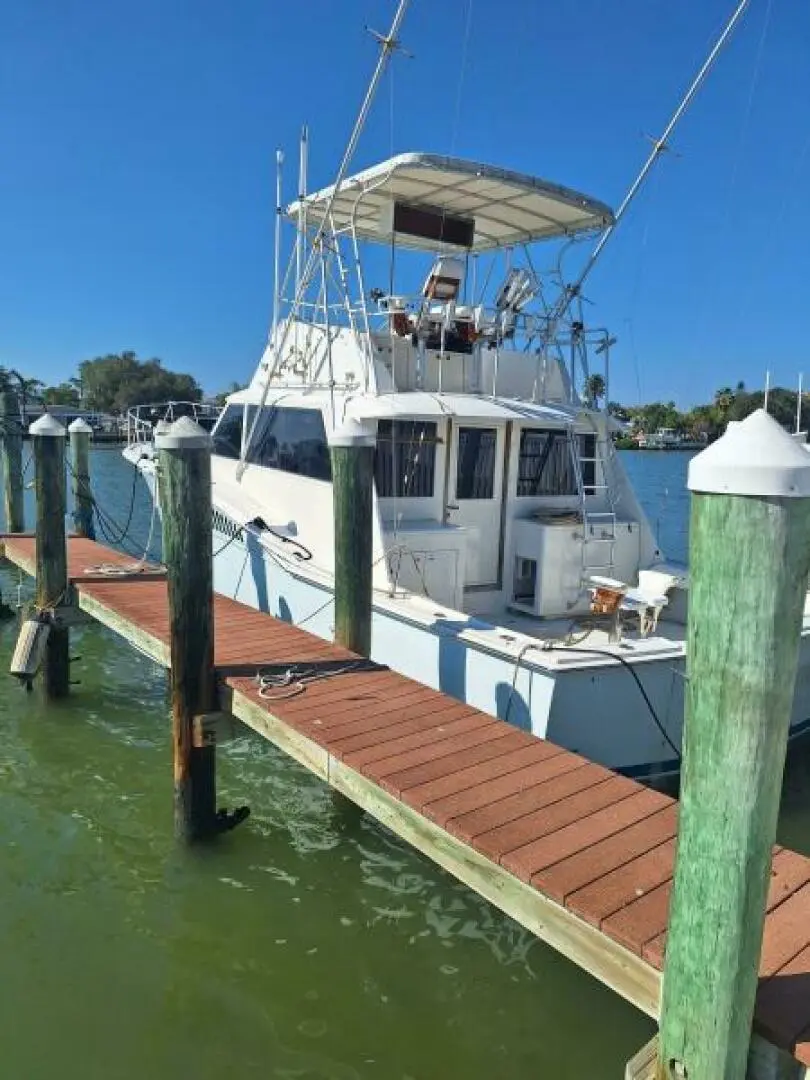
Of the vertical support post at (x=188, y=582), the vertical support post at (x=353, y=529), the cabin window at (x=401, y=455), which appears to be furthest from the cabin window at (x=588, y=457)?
the vertical support post at (x=188, y=582)

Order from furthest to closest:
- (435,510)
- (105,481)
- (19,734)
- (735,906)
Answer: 1. (105,481)
2. (435,510)
3. (19,734)
4. (735,906)

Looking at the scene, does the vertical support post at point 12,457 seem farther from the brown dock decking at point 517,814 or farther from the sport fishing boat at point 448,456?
the brown dock decking at point 517,814

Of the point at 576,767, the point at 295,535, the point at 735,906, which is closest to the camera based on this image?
the point at 735,906

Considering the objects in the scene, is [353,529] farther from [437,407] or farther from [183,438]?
[437,407]

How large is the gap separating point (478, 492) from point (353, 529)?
233 cm

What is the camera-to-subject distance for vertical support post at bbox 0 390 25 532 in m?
12.3

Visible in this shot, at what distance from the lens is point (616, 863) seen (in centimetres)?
340

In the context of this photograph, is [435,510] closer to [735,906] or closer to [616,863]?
[616,863]

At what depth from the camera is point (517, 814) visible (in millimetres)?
3787

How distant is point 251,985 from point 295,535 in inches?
191

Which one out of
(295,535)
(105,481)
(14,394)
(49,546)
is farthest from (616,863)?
(105,481)

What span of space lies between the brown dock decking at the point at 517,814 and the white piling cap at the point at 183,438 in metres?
1.51

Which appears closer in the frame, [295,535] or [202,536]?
[202,536]

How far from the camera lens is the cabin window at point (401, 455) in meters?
7.74
